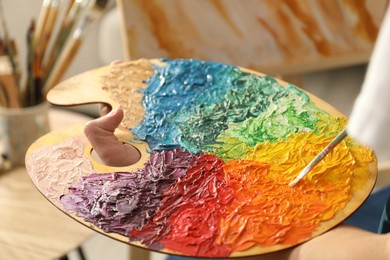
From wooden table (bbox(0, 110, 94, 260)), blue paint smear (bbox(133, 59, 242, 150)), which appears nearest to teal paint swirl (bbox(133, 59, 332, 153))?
blue paint smear (bbox(133, 59, 242, 150))

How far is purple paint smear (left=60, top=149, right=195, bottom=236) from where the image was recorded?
50 centimetres

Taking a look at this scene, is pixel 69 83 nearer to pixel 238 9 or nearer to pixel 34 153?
pixel 34 153

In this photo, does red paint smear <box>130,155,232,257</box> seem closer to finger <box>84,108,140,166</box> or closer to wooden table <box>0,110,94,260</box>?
finger <box>84,108,140,166</box>

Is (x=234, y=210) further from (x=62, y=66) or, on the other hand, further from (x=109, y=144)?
(x=62, y=66)

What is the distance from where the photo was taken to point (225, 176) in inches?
21.7

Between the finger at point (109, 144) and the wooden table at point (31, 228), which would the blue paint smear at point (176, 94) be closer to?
the finger at point (109, 144)

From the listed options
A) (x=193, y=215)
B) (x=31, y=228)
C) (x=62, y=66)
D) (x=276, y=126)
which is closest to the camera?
(x=193, y=215)

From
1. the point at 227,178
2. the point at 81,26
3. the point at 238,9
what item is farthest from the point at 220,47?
the point at 227,178

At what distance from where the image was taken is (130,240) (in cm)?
49

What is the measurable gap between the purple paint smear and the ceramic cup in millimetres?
447

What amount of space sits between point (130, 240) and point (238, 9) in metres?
0.55

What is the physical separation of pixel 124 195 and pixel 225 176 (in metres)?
0.09

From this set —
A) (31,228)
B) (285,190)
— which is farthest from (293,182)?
(31,228)

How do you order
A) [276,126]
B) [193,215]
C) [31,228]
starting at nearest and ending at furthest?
1. [193,215]
2. [276,126]
3. [31,228]
